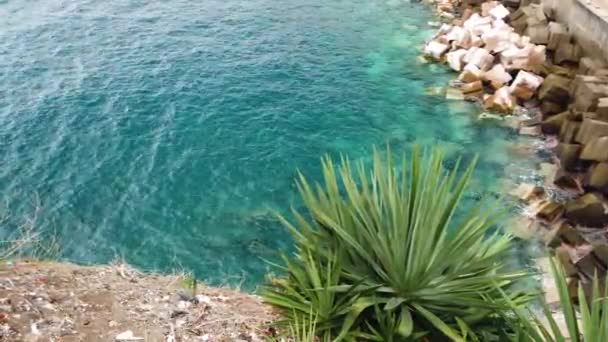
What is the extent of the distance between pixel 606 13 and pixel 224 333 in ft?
48.3

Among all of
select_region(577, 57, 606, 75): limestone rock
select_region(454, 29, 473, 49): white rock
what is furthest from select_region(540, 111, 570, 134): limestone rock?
select_region(454, 29, 473, 49): white rock

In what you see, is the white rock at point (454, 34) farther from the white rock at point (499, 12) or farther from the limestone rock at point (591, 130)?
the limestone rock at point (591, 130)

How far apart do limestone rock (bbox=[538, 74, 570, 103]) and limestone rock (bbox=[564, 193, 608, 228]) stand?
428cm

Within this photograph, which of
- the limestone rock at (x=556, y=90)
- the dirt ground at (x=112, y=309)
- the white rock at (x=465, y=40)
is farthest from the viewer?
the white rock at (x=465, y=40)

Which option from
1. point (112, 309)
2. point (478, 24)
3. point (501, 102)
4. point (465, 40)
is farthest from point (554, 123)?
point (112, 309)

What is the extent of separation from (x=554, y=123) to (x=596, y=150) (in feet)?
7.47

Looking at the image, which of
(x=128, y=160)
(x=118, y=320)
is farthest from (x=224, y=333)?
(x=128, y=160)

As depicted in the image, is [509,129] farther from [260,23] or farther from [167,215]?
[260,23]

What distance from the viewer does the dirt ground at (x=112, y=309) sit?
5094 mm

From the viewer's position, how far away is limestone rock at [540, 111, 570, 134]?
14148mm

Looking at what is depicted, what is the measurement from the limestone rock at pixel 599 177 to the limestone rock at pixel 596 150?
254 millimetres

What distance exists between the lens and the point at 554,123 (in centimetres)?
1428

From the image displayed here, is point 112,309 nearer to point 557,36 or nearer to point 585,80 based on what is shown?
point 585,80

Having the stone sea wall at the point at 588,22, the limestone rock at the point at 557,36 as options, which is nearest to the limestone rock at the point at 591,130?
the stone sea wall at the point at 588,22
